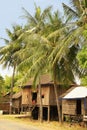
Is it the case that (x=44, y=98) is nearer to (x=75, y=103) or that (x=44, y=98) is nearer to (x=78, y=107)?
(x=78, y=107)

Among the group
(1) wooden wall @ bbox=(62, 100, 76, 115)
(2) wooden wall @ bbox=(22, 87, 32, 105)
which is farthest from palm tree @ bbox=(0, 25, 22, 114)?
(1) wooden wall @ bbox=(62, 100, 76, 115)

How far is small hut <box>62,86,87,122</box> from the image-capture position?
107ft

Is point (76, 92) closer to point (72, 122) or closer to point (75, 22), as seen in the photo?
point (72, 122)

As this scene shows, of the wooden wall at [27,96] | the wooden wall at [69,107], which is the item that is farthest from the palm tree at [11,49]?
the wooden wall at [69,107]

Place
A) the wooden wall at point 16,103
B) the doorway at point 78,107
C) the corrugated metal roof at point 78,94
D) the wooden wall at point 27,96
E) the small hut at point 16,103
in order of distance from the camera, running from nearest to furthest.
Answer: the corrugated metal roof at point 78,94
the doorway at point 78,107
the wooden wall at point 27,96
the small hut at point 16,103
the wooden wall at point 16,103

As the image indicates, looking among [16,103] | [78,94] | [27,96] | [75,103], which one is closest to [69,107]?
[75,103]

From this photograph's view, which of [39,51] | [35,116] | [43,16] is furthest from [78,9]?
[35,116]

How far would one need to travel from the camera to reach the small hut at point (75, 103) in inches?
1287

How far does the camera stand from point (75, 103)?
34.6 meters

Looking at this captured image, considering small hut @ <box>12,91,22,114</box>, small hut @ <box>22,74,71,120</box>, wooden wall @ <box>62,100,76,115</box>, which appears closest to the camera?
wooden wall @ <box>62,100,76,115</box>

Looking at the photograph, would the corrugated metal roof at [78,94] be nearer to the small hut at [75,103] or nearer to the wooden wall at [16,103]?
the small hut at [75,103]

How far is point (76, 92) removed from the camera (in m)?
35.5

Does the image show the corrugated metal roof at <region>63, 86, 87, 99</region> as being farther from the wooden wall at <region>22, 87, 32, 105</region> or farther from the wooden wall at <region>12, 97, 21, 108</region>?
the wooden wall at <region>12, 97, 21, 108</region>

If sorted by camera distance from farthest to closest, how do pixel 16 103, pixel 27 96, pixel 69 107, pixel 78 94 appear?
pixel 16 103, pixel 27 96, pixel 69 107, pixel 78 94
